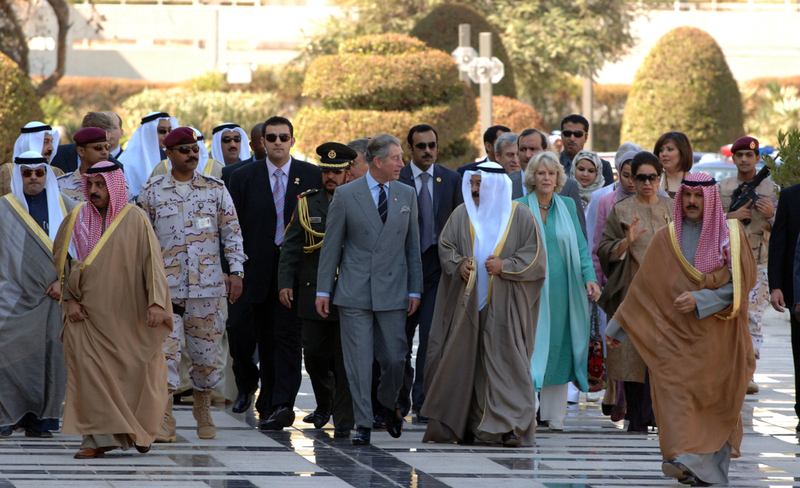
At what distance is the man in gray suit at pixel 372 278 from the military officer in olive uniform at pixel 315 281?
11.6 inches

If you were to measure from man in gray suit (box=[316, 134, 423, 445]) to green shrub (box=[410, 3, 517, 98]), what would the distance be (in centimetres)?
1750

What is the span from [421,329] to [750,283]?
2.84m

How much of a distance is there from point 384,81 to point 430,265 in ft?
45.2

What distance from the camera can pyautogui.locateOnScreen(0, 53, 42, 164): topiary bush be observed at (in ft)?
57.4

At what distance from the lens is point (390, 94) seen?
22.4 meters

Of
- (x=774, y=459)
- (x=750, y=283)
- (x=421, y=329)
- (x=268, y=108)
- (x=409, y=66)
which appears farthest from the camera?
(x=268, y=108)

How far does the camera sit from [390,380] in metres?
7.45

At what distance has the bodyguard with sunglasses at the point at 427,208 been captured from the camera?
8.68 meters

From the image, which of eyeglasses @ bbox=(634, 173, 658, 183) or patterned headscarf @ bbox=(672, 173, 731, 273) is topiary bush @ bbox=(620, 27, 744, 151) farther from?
patterned headscarf @ bbox=(672, 173, 731, 273)

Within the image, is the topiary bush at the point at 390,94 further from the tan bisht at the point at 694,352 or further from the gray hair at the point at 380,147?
the tan bisht at the point at 694,352

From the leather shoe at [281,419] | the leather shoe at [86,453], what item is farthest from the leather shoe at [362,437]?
the leather shoe at [86,453]

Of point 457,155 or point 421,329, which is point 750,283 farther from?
point 457,155

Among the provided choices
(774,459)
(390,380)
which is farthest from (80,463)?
(774,459)

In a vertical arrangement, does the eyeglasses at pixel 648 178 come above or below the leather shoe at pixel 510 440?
above
